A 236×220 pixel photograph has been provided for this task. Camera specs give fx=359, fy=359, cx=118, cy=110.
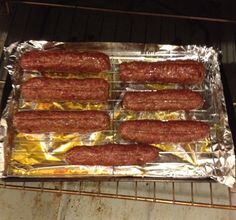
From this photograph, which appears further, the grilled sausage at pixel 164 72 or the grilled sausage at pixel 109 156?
the grilled sausage at pixel 164 72

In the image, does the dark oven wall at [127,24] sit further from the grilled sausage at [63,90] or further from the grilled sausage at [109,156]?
the grilled sausage at [109,156]

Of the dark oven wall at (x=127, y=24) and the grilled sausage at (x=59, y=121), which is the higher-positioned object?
the dark oven wall at (x=127, y=24)

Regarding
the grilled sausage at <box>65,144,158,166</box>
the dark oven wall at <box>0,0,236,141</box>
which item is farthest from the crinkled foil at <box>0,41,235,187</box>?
the dark oven wall at <box>0,0,236,141</box>

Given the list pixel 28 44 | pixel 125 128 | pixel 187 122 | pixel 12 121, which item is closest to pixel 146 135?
pixel 125 128

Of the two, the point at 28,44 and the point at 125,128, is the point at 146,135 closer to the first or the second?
the point at 125,128

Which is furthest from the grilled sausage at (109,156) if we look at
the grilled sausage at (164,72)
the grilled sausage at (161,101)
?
the grilled sausage at (164,72)
